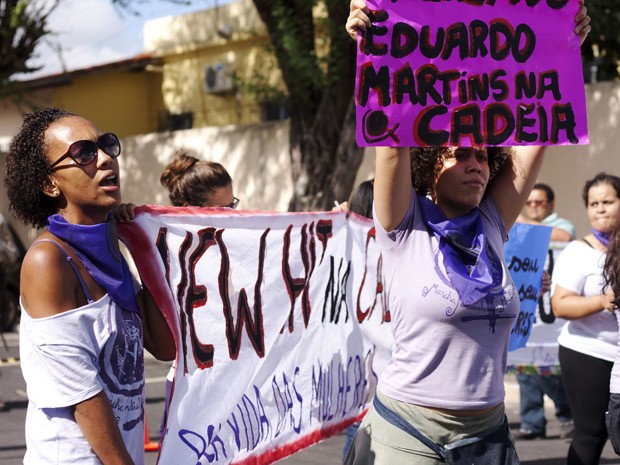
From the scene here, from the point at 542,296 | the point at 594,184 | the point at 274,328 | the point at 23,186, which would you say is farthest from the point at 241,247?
the point at 542,296

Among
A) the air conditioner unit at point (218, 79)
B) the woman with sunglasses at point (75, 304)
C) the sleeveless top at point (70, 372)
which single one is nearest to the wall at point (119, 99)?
the air conditioner unit at point (218, 79)

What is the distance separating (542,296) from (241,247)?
12.2 feet

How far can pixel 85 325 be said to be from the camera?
2672 millimetres

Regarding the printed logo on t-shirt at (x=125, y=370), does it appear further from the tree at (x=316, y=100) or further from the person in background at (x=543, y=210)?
the tree at (x=316, y=100)

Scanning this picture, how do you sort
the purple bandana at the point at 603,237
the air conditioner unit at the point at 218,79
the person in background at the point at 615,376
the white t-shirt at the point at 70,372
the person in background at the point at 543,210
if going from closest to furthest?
the white t-shirt at the point at 70,372 < the person in background at the point at 615,376 < the purple bandana at the point at 603,237 < the person in background at the point at 543,210 < the air conditioner unit at the point at 218,79

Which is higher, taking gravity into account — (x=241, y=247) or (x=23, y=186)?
(x=23, y=186)

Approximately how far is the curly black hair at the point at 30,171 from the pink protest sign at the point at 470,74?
0.97 meters

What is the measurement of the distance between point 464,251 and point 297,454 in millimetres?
4454

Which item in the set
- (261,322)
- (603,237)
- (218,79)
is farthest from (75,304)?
(218,79)

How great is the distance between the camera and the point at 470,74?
3.46 metres

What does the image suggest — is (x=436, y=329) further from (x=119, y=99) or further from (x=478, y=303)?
(x=119, y=99)

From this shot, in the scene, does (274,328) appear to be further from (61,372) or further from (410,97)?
(61,372)

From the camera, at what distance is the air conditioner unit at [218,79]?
61.6ft

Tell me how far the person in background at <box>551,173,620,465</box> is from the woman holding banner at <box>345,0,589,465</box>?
201 cm
